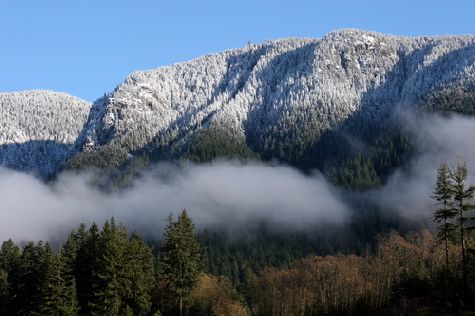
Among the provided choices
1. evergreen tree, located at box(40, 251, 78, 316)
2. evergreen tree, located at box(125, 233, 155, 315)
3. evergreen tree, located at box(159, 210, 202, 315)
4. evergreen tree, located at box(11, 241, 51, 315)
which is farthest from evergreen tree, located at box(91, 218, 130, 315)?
evergreen tree, located at box(11, 241, 51, 315)

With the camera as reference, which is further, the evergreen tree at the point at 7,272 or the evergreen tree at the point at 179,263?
the evergreen tree at the point at 7,272

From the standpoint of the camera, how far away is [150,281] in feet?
367

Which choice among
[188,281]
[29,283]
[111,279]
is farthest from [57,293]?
[188,281]

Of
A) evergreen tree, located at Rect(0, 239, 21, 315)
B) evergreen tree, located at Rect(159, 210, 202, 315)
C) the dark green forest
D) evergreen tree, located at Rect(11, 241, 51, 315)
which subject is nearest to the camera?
the dark green forest

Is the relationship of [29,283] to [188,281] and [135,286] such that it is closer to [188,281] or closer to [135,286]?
[135,286]

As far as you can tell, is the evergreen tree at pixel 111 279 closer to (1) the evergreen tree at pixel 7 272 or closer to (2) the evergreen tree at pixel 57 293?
(2) the evergreen tree at pixel 57 293

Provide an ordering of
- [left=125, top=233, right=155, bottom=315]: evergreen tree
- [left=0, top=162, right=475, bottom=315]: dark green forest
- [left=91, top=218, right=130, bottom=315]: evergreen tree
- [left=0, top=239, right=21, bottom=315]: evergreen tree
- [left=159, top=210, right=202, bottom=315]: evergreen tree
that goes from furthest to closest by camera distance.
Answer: [left=0, top=239, right=21, bottom=315]: evergreen tree < [left=159, top=210, right=202, bottom=315]: evergreen tree < [left=125, top=233, right=155, bottom=315]: evergreen tree < [left=91, top=218, right=130, bottom=315]: evergreen tree < [left=0, top=162, right=475, bottom=315]: dark green forest

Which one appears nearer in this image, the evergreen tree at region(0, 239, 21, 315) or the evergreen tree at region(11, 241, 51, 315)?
the evergreen tree at region(11, 241, 51, 315)

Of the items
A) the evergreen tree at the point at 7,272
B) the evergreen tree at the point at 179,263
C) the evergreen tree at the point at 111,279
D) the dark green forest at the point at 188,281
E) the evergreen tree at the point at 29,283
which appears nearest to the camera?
the dark green forest at the point at 188,281

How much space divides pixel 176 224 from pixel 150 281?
12400mm

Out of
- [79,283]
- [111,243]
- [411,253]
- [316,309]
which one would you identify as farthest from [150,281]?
[411,253]

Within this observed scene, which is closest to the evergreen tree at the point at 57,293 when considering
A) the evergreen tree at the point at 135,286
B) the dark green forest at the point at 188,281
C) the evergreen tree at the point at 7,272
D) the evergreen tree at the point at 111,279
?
the dark green forest at the point at 188,281

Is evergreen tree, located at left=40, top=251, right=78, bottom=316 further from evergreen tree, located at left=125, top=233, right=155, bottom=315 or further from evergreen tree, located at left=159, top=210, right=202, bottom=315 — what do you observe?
evergreen tree, located at left=159, top=210, right=202, bottom=315

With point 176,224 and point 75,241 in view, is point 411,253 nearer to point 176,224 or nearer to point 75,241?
point 176,224
